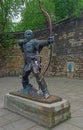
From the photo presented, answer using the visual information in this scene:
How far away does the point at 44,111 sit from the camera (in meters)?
4.04

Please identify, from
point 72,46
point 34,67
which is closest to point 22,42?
point 34,67

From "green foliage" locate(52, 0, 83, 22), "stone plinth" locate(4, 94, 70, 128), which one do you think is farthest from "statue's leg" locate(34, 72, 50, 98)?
"green foliage" locate(52, 0, 83, 22)

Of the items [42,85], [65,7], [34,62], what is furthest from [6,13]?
[42,85]

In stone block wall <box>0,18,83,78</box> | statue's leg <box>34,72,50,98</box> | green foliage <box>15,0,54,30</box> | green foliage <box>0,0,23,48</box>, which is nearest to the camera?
statue's leg <box>34,72,50,98</box>

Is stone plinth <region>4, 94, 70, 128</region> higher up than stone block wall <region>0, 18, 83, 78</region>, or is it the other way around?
stone block wall <region>0, 18, 83, 78</region>

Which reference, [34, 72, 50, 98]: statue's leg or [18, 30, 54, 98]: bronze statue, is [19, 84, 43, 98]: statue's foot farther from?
[34, 72, 50, 98]: statue's leg

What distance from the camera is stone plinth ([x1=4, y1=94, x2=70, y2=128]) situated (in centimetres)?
400

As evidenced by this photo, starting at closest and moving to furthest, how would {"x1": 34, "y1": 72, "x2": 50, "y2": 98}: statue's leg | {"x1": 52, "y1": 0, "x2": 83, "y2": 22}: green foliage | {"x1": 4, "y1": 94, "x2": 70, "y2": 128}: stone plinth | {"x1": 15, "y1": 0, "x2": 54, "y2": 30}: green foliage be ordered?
{"x1": 4, "y1": 94, "x2": 70, "y2": 128}: stone plinth → {"x1": 34, "y1": 72, "x2": 50, "y2": 98}: statue's leg → {"x1": 52, "y1": 0, "x2": 83, "y2": 22}: green foliage → {"x1": 15, "y1": 0, "x2": 54, "y2": 30}: green foliage

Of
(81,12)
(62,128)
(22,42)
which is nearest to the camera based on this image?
(62,128)

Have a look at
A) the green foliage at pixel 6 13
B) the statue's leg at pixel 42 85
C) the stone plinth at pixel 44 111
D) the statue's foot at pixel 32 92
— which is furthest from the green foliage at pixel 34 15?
the stone plinth at pixel 44 111

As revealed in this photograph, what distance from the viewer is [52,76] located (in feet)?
42.3

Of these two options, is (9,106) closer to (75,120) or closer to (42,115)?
(42,115)

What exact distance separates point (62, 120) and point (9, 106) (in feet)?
5.39

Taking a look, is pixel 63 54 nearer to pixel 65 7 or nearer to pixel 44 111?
pixel 65 7
